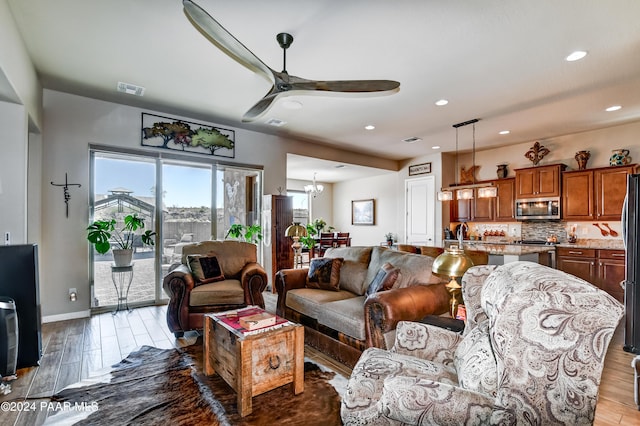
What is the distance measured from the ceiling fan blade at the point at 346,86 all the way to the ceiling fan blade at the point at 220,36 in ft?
0.79

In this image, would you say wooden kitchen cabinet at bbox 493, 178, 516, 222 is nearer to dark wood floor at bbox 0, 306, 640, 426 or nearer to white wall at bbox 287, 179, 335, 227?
dark wood floor at bbox 0, 306, 640, 426

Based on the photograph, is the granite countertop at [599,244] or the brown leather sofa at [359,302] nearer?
the brown leather sofa at [359,302]

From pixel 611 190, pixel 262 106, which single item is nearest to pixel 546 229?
pixel 611 190

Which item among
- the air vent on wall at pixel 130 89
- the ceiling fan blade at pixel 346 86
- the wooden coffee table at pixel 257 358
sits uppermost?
the air vent on wall at pixel 130 89

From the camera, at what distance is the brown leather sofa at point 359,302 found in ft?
7.80

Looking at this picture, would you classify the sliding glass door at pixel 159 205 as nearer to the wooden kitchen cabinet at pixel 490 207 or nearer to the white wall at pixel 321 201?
the white wall at pixel 321 201

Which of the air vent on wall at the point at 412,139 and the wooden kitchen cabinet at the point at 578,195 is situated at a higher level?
the air vent on wall at the point at 412,139

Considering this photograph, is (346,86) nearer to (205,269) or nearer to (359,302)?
(359,302)

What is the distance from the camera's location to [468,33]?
2.66 metres

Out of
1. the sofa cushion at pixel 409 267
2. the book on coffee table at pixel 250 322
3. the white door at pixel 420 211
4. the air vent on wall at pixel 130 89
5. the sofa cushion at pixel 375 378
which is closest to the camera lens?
the sofa cushion at pixel 375 378

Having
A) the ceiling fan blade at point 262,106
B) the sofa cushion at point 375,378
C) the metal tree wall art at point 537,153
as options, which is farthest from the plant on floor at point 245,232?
the metal tree wall art at point 537,153

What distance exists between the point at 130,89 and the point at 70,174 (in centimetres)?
137

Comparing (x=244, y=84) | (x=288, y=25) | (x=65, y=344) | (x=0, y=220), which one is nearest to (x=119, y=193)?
(x=0, y=220)

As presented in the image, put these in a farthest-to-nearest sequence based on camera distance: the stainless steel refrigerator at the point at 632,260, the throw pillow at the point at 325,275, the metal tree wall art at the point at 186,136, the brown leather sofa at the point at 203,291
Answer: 1. the metal tree wall art at the point at 186,136
2. the throw pillow at the point at 325,275
3. the brown leather sofa at the point at 203,291
4. the stainless steel refrigerator at the point at 632,260
